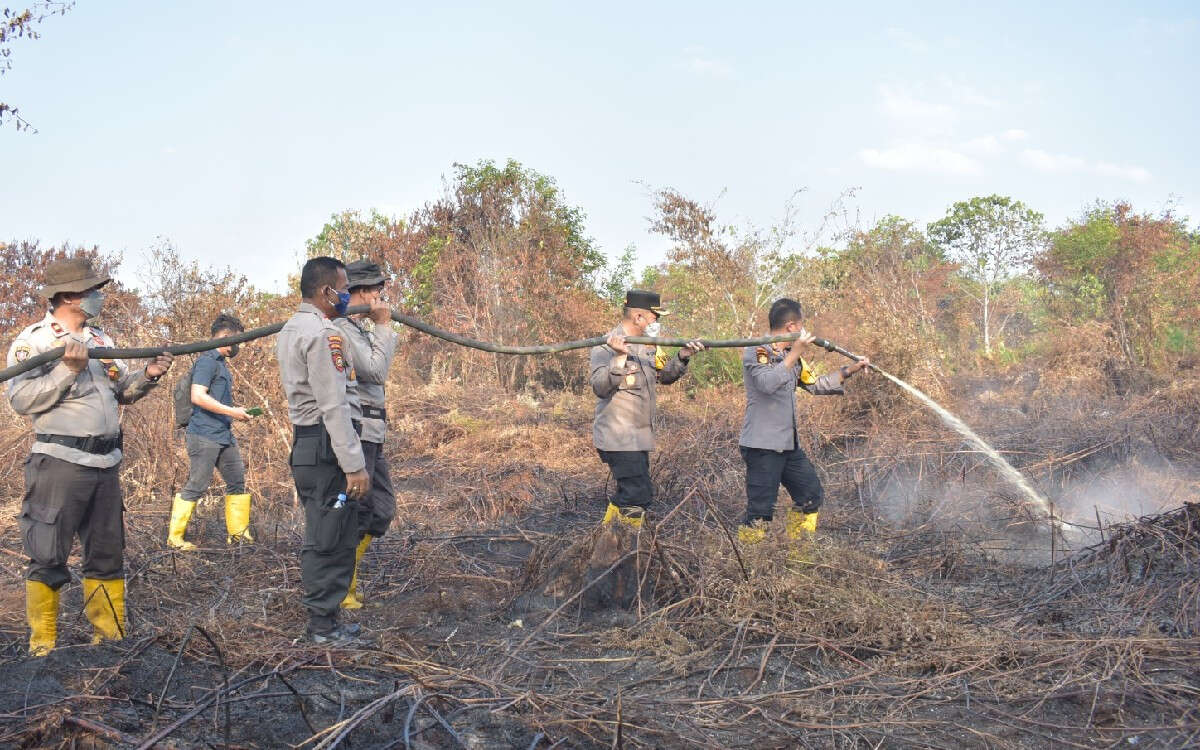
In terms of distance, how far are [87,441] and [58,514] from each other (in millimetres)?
331

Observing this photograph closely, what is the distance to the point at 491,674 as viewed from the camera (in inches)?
140

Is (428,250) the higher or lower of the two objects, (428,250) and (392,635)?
the higher

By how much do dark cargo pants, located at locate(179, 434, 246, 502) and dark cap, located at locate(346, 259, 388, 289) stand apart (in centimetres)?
234

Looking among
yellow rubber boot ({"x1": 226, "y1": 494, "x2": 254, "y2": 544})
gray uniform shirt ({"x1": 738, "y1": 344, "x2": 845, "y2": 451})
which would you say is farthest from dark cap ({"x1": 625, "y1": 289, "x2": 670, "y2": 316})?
yellow rubber boot ({"x1": 226, "y1": 494, "x2": 254, "y2": 544})

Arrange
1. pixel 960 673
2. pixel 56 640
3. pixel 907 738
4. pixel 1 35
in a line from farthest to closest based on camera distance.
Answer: pixel 1 35 < pixel 56 640 < pixel 960 673 < pixel 907 738

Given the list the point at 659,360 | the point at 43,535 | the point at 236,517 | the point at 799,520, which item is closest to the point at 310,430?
the point at 43,535

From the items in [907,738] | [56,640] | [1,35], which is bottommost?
[907,738]

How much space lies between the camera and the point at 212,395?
6.13 m

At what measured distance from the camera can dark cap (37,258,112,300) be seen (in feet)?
12.5

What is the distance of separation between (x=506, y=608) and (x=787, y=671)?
1679mm

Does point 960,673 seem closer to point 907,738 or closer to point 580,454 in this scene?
point 907,738

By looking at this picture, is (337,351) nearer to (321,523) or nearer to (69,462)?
(321,523)

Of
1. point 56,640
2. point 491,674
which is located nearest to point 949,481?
point 491,674

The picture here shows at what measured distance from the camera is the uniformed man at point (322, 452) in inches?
153
